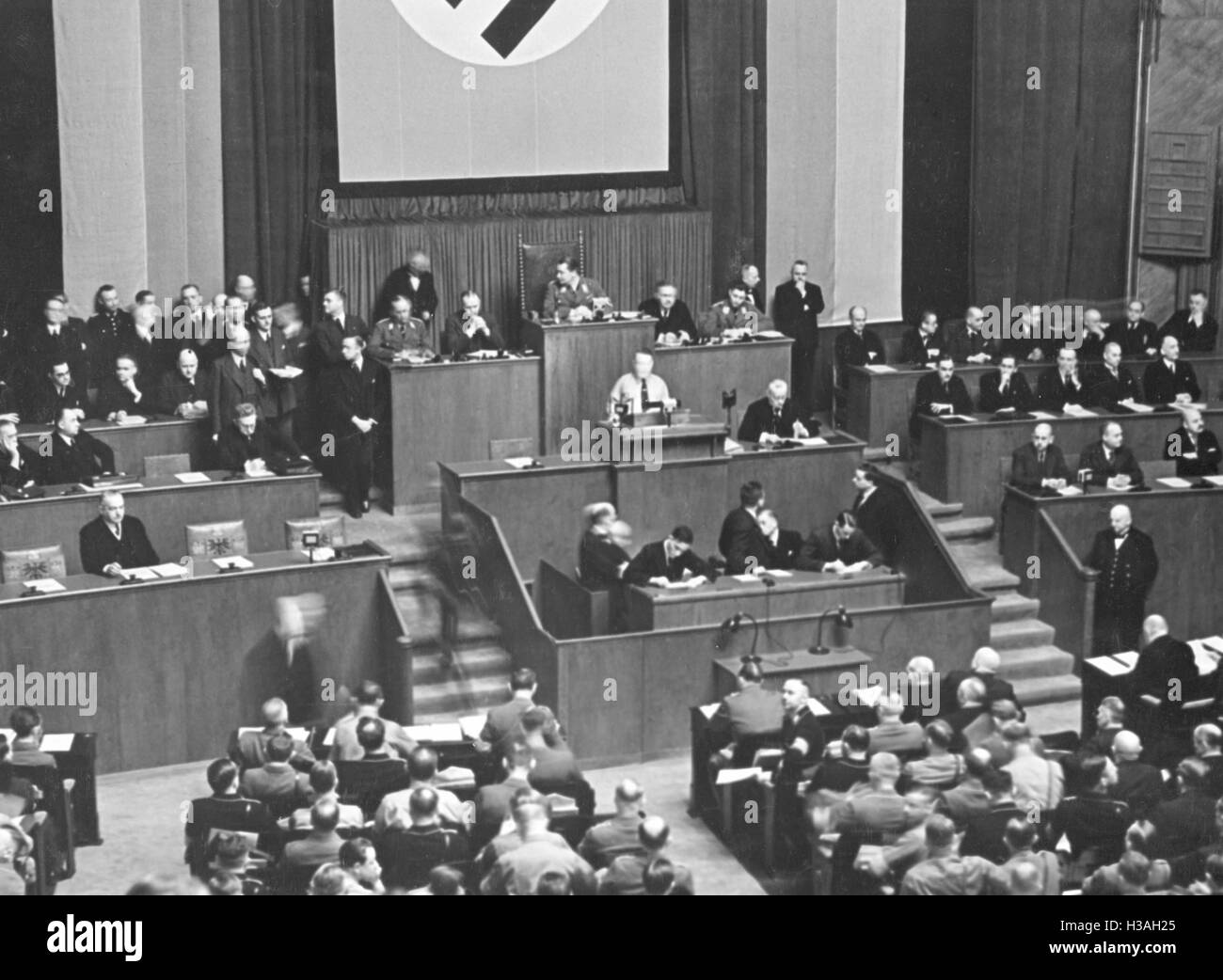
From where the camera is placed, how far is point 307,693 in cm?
1196

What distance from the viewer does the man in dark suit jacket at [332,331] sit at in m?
14.3

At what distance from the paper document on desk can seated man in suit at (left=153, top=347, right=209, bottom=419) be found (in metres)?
5.93

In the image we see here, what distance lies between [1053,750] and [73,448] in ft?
20.4

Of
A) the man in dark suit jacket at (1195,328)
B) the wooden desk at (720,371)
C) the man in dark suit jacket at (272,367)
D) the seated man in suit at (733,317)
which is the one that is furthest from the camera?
the man in dark suit jacket at (1195,328)

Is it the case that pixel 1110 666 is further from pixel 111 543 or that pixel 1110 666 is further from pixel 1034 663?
pixel 111 543

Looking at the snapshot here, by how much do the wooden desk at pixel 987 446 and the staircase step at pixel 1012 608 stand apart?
1.04m

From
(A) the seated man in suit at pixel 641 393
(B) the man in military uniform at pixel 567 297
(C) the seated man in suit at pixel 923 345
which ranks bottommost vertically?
(A) the seated man in suit at pixel 641 393

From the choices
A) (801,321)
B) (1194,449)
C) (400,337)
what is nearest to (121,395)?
(400,337)

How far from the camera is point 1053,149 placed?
17.4 m

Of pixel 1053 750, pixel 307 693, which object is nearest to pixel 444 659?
pixel 307 693

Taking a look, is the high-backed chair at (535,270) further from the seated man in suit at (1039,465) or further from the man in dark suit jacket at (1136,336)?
the man in dark suit jacket at (1136,336)

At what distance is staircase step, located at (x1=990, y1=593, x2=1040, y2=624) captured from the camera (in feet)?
44.1

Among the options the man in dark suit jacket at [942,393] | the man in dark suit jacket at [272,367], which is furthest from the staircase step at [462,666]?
the man in dark suit jacket at [942,393]

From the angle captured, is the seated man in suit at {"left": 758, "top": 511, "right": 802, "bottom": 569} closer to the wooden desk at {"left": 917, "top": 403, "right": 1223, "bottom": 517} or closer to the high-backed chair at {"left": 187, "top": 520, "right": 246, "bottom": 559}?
the wooden desk at {"left": 917, "top": 403, "right": 1223, "bottom": 517}
